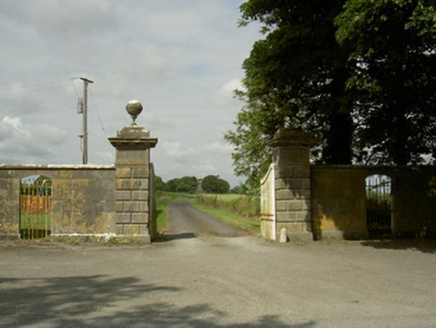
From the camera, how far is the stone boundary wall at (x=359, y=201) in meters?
12.8

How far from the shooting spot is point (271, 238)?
12.9 m

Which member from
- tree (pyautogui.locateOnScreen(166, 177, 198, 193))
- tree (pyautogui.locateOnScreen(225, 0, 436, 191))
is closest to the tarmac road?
tree (pyautogui.locateOnScreen(225, 0, 436, 191))

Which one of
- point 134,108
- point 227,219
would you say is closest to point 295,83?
point 134,108

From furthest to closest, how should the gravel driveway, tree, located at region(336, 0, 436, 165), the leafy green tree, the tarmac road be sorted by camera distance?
1. the leafy green tree
2. the tarmac road
3. tree, located at region(336, 0, 436, 165)
4. the gravel driveway

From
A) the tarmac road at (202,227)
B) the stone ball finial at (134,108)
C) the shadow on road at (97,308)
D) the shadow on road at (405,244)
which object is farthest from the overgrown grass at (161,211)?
the shadow on road at (97,308)

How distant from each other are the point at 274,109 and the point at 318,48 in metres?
5.58

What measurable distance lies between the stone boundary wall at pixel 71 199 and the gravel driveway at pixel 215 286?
72 cm

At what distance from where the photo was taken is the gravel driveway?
16.4 ft

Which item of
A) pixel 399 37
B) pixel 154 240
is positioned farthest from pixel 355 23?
pixel 154 240

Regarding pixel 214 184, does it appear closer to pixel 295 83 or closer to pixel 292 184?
pixel 295 83

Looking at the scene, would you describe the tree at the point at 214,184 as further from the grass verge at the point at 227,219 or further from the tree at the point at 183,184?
the grass verge at the point at 227,219

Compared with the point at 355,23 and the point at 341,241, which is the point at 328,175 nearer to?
the point at 341,241

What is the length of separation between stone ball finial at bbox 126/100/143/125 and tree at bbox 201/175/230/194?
9120 cm

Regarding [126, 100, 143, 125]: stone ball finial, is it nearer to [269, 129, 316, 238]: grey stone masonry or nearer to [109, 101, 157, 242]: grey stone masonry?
[109, 101, 157, 242]: grey stone masonry
